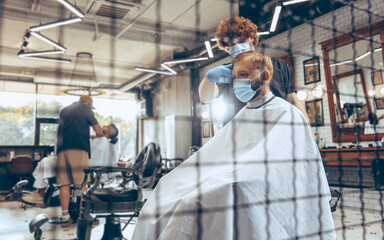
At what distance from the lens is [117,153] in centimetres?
386

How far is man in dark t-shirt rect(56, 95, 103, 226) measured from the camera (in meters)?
2.69

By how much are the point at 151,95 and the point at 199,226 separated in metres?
9.49

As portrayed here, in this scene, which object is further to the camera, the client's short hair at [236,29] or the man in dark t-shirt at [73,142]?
the man in dark t-shirt at [73,142]

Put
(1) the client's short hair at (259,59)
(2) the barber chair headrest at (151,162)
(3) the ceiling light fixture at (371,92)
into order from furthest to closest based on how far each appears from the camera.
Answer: (3) the ceiling light fixture at (371,92), (2) the barber chair headrest at (151,162), (1) the client's short hair at (259,59)

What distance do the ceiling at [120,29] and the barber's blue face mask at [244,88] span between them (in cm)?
290

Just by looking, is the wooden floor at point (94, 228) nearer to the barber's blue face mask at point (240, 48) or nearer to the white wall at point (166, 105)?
the barber's blue face mask at point (240, 48)

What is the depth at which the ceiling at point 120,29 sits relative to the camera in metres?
5.29

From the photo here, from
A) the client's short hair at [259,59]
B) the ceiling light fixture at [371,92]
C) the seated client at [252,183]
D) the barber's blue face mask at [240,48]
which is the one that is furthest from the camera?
the ceiling light fixture at [371,92]

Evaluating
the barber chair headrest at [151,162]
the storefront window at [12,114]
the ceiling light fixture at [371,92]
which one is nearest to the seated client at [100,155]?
the storefront window at [12,114]

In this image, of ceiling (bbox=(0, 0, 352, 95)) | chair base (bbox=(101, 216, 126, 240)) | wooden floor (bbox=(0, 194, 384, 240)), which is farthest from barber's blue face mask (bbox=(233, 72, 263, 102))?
ceiling (bbox=(0, 0, 352, 95))

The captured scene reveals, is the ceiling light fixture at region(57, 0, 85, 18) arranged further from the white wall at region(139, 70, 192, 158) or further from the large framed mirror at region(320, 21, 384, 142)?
the white wall at region(139, 70, 192, 158)

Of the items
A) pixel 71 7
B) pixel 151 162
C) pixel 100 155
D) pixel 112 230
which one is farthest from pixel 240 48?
pixel 71 7

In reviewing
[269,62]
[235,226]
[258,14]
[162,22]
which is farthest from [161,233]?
[162,22]

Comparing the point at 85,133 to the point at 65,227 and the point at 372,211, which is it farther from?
the point at 372,211
